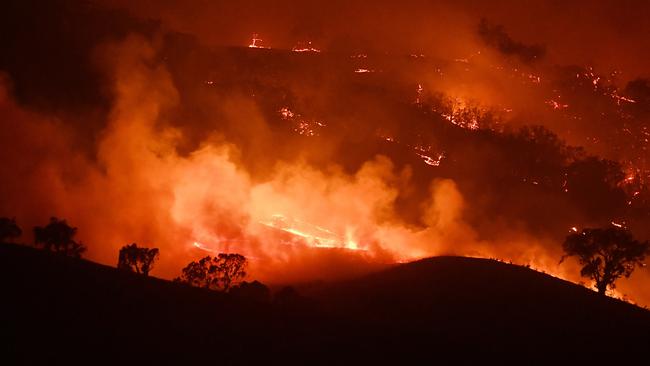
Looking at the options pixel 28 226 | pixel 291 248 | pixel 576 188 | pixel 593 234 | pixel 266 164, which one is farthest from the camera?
pixel 576 188

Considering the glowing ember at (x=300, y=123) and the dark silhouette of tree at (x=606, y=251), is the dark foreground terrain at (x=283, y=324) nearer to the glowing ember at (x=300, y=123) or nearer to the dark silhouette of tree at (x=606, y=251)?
the dark silhouette of tree at (x=606, y=251)

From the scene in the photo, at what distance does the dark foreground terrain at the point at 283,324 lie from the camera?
81.7ft

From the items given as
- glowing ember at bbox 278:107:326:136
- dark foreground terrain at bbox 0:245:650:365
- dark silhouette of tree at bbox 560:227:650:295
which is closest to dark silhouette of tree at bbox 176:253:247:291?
dark foreground terrain at bbox 0:245:650:365

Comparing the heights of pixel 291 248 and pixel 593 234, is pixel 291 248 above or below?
below

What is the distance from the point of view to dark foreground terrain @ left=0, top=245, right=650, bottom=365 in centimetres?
2489

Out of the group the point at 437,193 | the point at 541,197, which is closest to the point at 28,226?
the point at 437,193

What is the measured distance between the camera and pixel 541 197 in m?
164

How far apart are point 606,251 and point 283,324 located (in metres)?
46.0

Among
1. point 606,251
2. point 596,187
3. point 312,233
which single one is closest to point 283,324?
point 606,251

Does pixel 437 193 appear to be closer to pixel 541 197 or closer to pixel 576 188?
pixel 541 197

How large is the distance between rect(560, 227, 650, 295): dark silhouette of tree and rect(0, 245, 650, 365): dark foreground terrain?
32.9ft

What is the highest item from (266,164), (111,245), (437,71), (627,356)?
(437,71)

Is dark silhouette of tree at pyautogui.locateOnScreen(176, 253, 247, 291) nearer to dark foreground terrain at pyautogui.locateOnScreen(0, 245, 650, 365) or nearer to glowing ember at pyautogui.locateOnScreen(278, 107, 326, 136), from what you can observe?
dark foreground terrain at pyautogui.locateOnScreen(0, 245, 650, 365)

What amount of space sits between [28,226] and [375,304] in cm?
6129
